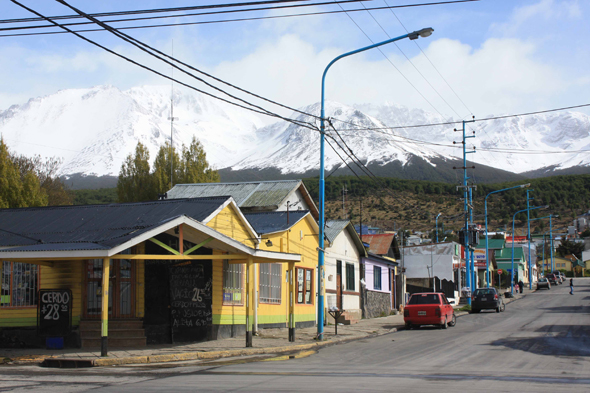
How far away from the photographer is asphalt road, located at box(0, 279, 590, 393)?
35.0ft

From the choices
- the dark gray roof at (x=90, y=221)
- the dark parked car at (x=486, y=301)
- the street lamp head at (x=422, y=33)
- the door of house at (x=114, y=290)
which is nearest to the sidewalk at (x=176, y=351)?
the door of house at (x=114, y=290)

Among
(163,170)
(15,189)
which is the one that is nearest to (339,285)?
(15,189)

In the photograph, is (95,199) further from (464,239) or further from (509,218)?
(464,239)

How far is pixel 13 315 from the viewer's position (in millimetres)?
18469

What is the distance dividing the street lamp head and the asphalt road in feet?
29.6

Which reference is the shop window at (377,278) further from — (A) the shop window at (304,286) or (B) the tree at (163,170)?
(B) the tree at (163,170)

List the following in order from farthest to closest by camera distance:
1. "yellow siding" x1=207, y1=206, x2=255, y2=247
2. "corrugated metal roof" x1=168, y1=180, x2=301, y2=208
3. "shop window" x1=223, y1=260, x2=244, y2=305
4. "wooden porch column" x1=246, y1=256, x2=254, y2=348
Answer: "corrugated metal roof" x1=168, y1=180, x2=301, y2=208 < "shop window" x1=223, y1=260, x2=244, y2=305 < "yellow siding" x1=207, y1=206, x2=255, y2=247 < "wooden porch column" x1=246, y1=256, x2=254, y2=348

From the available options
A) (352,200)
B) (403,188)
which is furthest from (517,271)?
(403,188)

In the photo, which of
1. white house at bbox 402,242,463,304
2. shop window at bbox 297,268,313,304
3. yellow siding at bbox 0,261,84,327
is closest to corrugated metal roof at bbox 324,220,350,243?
shop window at bbox 297,268,313,304

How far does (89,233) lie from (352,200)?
323 feet

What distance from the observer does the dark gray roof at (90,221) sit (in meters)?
17.0

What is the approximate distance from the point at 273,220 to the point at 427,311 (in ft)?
25.4

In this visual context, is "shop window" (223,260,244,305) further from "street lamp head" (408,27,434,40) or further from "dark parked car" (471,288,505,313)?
"dark parked car" (471,288,505,313)

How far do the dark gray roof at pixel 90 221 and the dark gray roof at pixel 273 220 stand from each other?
4634 mm
